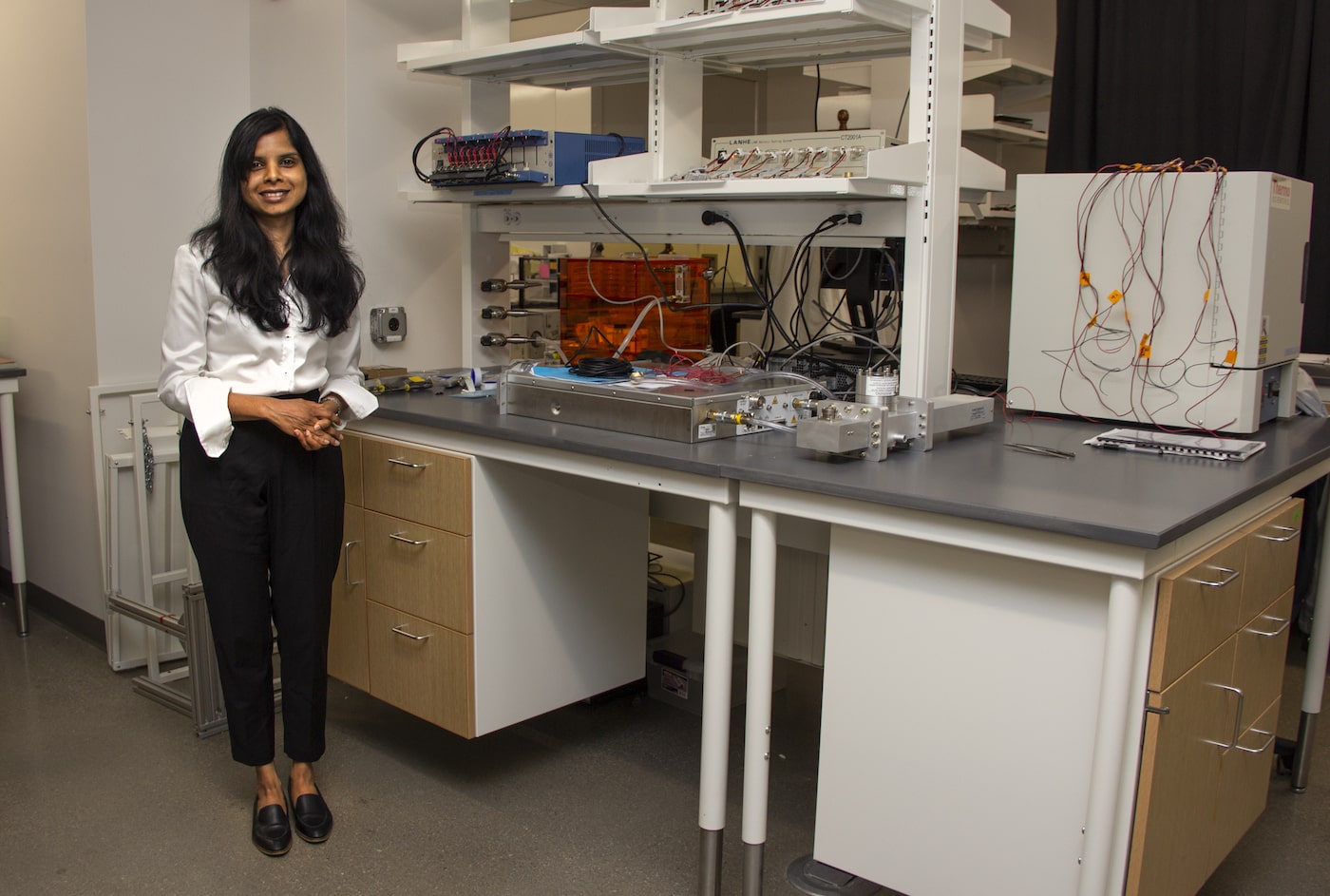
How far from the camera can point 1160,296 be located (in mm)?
2125

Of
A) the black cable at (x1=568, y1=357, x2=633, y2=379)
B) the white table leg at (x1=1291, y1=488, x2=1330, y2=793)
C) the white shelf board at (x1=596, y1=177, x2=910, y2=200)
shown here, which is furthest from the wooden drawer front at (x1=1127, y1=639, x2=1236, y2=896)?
the black cable at (x1=568, y1=357, x2=633, y2=379)

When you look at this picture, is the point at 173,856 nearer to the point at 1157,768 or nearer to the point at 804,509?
the point at 804,509

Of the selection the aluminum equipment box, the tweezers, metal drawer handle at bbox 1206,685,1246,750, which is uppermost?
the aluminum equipment box

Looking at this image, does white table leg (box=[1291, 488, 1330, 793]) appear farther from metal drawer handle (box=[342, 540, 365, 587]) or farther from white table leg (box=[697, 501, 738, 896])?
metal drawer handle (box=[342, 540, 365, 587])

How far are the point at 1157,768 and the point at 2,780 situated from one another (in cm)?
229

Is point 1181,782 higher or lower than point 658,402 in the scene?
lower

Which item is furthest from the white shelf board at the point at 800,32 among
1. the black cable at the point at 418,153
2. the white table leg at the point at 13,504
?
the white table leg at the point at 13,504

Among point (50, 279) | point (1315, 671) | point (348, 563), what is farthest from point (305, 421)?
point (1315, 671)

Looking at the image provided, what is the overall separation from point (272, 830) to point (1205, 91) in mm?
3099

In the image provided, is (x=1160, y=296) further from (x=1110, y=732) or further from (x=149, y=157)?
(x=149, y=157)

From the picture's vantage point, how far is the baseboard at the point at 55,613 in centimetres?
315

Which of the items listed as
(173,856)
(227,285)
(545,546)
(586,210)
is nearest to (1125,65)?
(586,210)

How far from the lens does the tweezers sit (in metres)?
1.89

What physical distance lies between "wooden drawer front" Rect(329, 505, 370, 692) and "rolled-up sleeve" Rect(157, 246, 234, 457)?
0.50 metres
